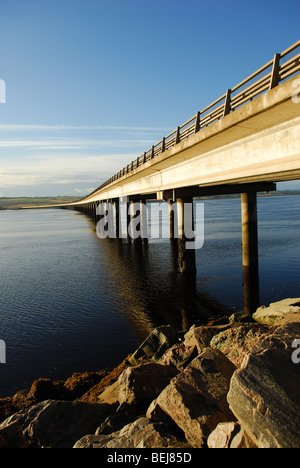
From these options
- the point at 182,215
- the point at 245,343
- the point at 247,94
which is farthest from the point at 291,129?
the point at 182,215

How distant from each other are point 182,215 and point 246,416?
18.0m

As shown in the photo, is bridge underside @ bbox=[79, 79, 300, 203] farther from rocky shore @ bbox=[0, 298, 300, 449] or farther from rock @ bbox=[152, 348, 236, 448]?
rock @ bbox=[152, 348, 236, 448]

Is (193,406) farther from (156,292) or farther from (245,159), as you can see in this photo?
(156,292)

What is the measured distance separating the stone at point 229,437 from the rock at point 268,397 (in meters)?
0.11

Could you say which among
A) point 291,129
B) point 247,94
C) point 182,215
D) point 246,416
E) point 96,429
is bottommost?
point 96,429

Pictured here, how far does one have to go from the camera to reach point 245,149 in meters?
12.7

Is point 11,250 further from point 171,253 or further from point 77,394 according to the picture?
point 77,394

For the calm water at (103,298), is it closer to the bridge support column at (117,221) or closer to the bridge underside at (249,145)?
the bridge underside at (249,145)

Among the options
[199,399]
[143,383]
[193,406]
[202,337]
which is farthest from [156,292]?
[193,406]

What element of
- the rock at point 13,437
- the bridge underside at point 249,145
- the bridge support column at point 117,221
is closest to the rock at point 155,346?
the rock at point 13,437

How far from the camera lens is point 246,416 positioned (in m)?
4.67

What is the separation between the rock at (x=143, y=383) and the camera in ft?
22.9

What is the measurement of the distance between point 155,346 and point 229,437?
547 centimetres

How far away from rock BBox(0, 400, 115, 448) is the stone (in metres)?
2.65
